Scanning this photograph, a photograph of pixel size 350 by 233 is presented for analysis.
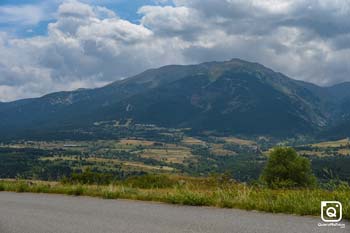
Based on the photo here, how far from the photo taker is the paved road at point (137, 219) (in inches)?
330

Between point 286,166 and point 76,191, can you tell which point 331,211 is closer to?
point 76,191

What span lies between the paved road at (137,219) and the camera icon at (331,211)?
254 millimetres

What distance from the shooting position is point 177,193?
12.8 meters

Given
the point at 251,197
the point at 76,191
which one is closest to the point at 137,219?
the point at 251,197

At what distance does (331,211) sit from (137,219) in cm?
406

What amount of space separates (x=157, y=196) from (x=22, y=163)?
192 meters

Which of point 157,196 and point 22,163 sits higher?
point 157,196

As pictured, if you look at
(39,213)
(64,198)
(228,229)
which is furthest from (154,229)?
(64,198)

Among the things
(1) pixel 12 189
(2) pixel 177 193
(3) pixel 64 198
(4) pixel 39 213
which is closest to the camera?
(4) pixel 39 213

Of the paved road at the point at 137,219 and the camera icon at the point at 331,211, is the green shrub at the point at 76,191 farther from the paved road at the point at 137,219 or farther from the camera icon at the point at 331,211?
the camera icon at the point at 331,211

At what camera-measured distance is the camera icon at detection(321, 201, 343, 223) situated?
8579mm

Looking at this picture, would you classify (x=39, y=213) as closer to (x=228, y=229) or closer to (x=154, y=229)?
(x=154, y=229)

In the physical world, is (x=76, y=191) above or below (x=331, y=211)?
below

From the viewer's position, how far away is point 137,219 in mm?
9812
